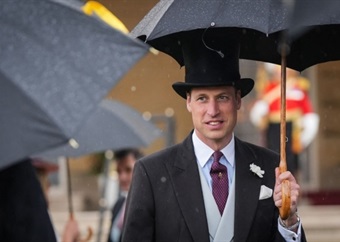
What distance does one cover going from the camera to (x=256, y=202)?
6707 millimetres

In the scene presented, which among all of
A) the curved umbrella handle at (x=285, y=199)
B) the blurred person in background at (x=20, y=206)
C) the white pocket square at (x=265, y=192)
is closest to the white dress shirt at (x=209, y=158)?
the white pocket square at (x=265, y=192)

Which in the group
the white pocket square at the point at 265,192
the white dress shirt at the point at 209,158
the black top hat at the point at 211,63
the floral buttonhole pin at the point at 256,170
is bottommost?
the white pocket square at the point at 265,192

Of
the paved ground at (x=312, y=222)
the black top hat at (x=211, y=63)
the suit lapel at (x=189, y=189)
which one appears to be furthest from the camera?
the paved ground at (x=312, y=222)

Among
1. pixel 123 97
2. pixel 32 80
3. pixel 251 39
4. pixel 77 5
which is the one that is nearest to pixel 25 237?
pixel 32 80

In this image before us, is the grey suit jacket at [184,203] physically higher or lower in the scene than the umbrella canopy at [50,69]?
lower

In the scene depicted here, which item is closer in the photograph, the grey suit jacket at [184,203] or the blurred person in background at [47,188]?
the grey suit jacket at [184,203]

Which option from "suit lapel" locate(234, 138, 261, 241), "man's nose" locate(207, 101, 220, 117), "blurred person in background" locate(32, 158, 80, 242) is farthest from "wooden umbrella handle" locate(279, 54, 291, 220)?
"blurred person in background" locate(32, 158, 80, 242)

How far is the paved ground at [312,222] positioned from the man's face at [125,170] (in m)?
4.10

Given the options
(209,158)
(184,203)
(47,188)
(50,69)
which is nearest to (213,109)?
(209,158)

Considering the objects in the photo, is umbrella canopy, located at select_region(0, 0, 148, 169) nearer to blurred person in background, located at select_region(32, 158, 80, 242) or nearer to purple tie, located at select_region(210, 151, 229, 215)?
purple tie, located at select_region(210, 151, 229, 215)

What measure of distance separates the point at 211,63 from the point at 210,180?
22.1 inches

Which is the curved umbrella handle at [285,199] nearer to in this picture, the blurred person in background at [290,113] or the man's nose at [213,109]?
the man's nose at [213,109]

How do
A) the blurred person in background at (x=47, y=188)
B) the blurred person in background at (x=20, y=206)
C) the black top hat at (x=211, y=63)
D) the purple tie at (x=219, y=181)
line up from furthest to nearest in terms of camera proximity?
the blurred person in background at (x=47, y=188) < the black top hat at (x=211, y=63) < the purple tie at (x=219, y=181) < the blurred person in background at (x=20, y=206)

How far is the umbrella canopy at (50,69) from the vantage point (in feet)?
16.8
